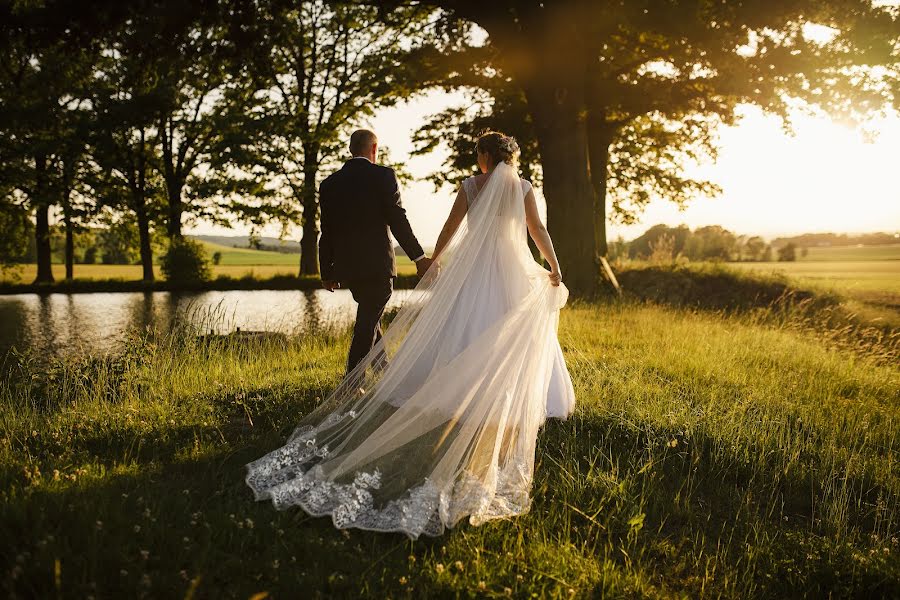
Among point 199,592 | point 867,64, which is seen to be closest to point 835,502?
Answer: point 199,592

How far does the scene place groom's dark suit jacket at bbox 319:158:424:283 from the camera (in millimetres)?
5867

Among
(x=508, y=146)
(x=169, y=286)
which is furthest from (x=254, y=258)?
(x=508, y=146)

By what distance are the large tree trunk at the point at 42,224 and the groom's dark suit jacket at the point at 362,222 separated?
996 inches

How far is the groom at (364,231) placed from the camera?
588 centimetres

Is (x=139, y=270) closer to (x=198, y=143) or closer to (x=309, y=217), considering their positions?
(x=198, y=143)

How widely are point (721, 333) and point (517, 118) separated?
12.2 m

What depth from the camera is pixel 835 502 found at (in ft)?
12.3

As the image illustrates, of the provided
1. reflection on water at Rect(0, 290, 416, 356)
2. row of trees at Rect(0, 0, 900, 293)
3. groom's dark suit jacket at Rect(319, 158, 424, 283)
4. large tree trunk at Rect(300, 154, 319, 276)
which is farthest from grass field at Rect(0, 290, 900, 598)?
large tree trunk at Rect(300, 154, 319, 276)

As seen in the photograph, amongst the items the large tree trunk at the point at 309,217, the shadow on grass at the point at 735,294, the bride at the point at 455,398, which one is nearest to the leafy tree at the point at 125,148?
the large tree trunk at the point at 309,217

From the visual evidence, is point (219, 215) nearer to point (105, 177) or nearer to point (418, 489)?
point (105, 177)

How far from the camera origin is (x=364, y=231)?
5980 mm

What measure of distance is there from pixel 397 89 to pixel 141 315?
879cm

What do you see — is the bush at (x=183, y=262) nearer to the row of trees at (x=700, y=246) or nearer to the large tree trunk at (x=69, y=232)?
the large tree trunk at (x=69, y=232)

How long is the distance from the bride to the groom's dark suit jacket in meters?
0.65
